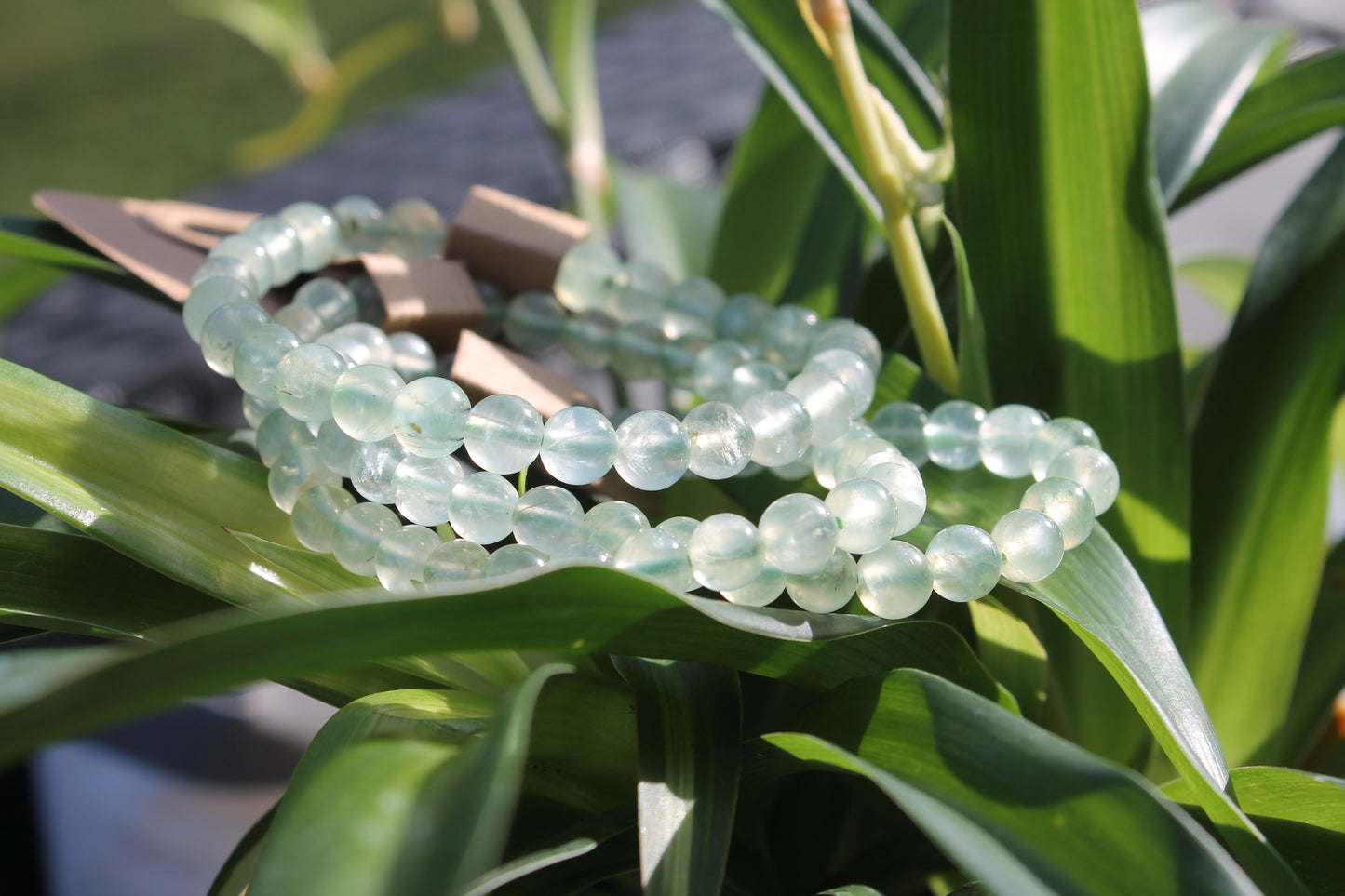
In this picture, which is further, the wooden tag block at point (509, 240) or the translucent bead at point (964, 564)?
the wooden tag block at point (509, 240)

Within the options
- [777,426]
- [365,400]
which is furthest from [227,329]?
[777,426]

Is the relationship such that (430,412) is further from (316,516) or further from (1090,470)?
A: (1090,470)

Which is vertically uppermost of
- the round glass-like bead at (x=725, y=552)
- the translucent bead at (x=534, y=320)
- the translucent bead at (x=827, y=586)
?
the round glass-like bead at (x=725, y=552)

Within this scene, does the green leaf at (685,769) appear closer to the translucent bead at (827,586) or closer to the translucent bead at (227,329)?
the translucent bead at (827,586)

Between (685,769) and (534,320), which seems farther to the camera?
(534,320)

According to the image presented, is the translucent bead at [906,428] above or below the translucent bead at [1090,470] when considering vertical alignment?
below

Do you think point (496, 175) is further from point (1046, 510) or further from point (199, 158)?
point (199, 158)

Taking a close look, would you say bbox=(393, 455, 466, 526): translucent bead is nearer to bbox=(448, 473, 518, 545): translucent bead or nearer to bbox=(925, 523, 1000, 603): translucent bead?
bbox=(448, 473, 518, 545): translucent bead

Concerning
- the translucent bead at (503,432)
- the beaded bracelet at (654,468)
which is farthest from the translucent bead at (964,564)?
the translucent bead at (503,432)
